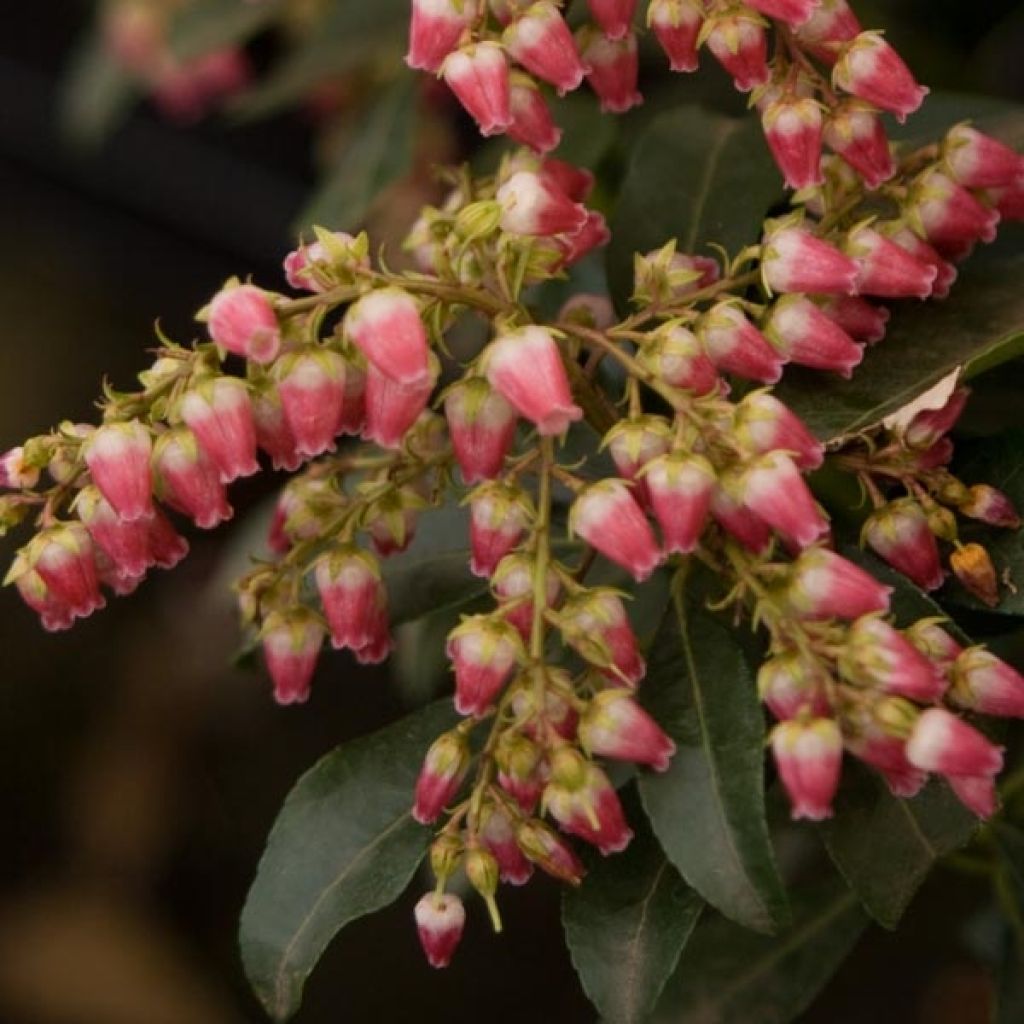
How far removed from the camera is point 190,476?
0.75m

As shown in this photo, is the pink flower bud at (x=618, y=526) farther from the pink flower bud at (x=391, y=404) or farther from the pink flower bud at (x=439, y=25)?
the pink flower bud at (x=439, y=25)

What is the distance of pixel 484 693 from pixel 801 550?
0.46ft

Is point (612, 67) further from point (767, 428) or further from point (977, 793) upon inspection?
point (977, 793)

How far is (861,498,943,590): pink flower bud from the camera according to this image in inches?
30.6

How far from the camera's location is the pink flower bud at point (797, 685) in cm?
70

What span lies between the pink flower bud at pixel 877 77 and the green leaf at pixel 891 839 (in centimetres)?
29

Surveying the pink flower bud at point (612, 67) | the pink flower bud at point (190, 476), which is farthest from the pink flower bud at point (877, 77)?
the pink flower bud at point (190, 476)

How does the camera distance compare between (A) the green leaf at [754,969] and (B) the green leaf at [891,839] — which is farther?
(A) the green leaf at [754,969]

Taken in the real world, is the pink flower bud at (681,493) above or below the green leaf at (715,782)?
above

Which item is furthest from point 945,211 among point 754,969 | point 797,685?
point 754,969

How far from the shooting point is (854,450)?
81 cm

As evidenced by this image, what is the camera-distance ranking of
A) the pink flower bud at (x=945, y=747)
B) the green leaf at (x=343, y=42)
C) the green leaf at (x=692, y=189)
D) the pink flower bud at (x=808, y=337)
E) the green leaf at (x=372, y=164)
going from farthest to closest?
1. the green leaf at (x=343, y=42)
2. the green leaf at (x=372, y=164)
3. the green leaf at (x=692, y=189)
4. the pink flower bud at (x=808, y=337)
5. the pink flower bud at (x=945, y=747)

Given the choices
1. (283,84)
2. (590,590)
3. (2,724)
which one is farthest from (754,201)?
(2,724)

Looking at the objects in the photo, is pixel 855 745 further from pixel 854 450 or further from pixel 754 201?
pixel 754 201
